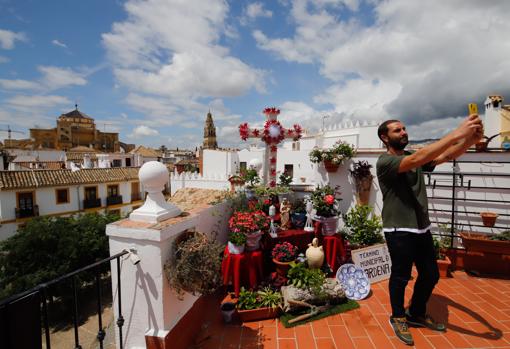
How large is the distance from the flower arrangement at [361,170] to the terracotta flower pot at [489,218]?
166cm

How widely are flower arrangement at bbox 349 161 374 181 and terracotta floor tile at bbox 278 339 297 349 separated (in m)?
Answer: 3.04

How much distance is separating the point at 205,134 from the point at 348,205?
4515 cm

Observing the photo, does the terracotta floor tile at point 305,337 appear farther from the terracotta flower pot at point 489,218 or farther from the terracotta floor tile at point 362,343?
the terracotta flower pot at point 489,218

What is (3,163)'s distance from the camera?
17.9m

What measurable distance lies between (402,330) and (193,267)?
79.4 inches

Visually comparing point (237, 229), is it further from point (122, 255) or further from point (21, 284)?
point (21, 284)

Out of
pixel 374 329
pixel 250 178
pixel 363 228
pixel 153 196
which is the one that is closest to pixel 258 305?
pixel 374 329

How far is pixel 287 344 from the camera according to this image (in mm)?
2283

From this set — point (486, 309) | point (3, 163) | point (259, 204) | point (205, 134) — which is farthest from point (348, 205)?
point (205, 134)

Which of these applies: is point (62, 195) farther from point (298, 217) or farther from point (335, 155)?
point (335, 155)

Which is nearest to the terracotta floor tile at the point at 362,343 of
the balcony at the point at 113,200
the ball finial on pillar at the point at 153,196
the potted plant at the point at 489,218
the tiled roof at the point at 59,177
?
the ball finial on pillar at the point at 153,196

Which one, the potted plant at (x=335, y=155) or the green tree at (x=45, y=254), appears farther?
the green tree at (x=45, y=254)

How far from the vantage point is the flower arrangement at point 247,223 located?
2.91 metres

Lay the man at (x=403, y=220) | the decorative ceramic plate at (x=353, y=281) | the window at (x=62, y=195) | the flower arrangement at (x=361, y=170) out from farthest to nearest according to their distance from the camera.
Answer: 1. the window at (x=62, y=195)
2. the flower arrangement at (x=361, y=170)
3. the decorative ceramic plate at (x=353, y=281)
4. the man at (x=403, y=220)
